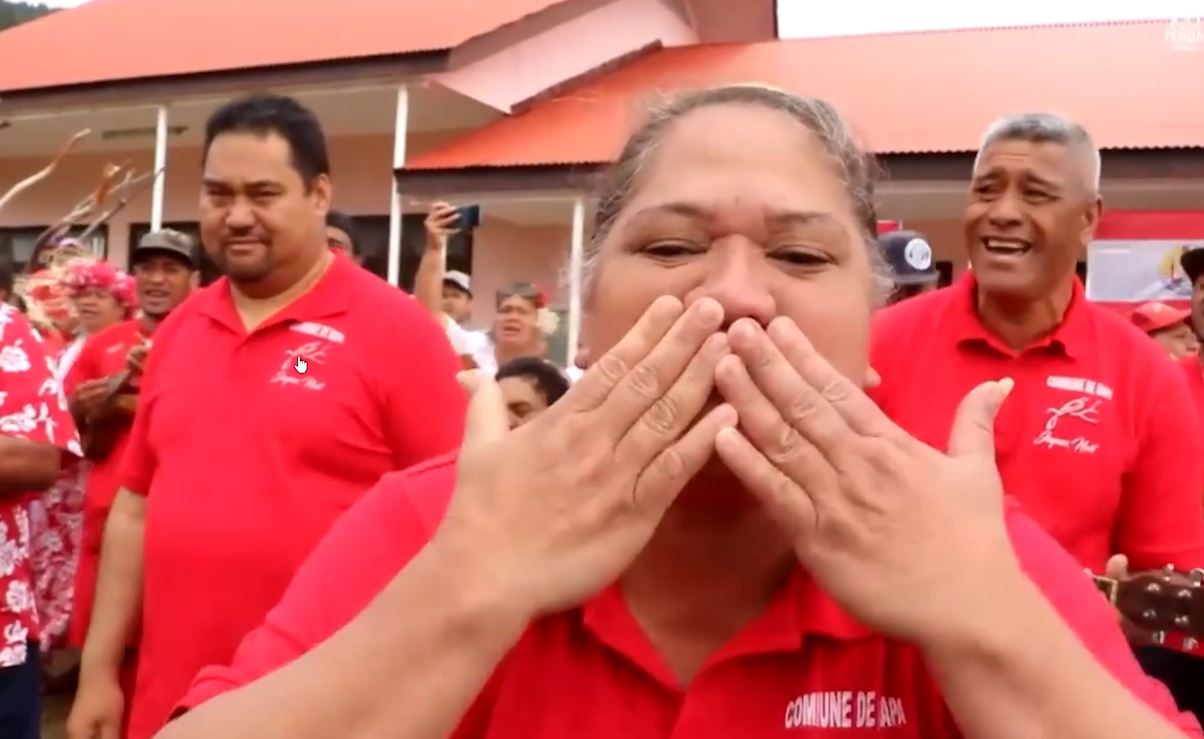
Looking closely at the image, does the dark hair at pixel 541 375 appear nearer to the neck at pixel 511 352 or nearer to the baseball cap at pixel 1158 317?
the neck at pixel 511 352

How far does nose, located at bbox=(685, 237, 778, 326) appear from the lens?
1.47 m

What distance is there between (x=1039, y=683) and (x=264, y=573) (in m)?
2.12

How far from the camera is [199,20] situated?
1733cm

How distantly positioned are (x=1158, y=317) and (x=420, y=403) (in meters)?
5.14

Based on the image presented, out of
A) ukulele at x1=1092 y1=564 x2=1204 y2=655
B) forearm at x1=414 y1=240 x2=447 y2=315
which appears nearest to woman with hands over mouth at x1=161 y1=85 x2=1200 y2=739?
ukulele at x1=1092 y1=564 x2=1204 y2=655

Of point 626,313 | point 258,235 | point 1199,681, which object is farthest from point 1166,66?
point 626,313

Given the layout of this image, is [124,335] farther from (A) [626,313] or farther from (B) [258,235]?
(A) [626,313]

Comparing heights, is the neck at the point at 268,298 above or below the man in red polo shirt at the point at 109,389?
above

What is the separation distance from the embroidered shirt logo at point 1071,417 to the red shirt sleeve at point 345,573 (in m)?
1.87

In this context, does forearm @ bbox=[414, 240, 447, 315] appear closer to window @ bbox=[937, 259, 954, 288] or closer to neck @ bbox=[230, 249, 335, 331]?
neck @ bbox=[230, 249, 335, 331]

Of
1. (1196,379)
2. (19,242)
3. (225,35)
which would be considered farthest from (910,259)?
(19,242)

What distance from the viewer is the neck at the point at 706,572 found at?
1.58 metres

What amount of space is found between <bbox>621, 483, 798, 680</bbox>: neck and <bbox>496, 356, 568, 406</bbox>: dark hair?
2.05 meters

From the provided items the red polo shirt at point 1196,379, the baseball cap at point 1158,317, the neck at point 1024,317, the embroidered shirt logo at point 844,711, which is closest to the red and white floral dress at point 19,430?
the embroidered shirt logo at point 844,711
